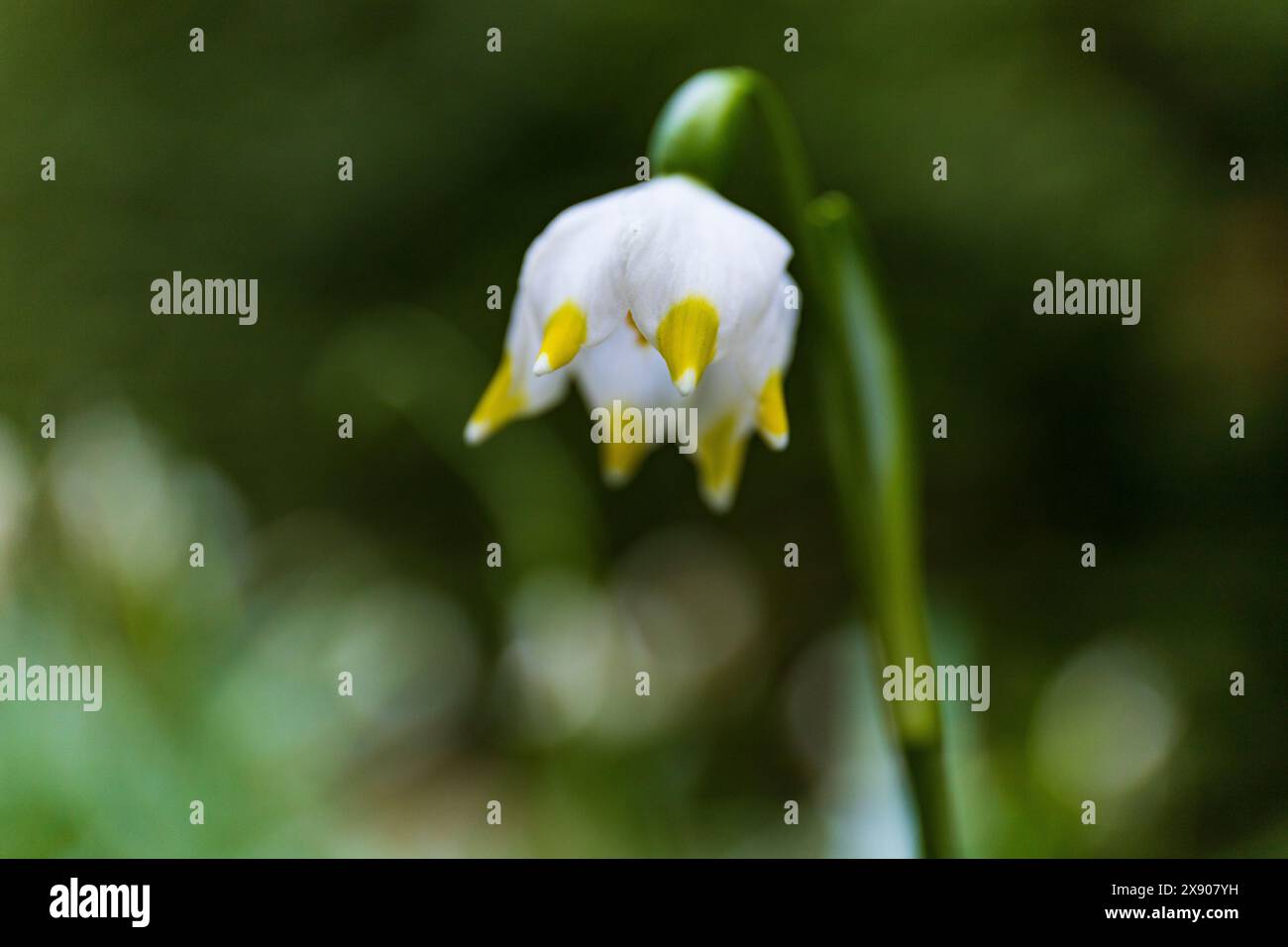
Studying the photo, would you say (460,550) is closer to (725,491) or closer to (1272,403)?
(725,491)

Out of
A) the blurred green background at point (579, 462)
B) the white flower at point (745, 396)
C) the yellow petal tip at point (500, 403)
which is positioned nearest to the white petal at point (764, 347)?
the white flower at point (745, 396)

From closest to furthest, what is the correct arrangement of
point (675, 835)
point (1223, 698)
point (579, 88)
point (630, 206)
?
point (630, 206)
point (675, 835)
point (1223, 698)
point (579, 88)

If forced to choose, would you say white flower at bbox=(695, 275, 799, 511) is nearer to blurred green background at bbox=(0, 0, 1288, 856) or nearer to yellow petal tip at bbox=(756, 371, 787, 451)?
yellow petal tip at bbox=(756, 371, 787, 451)

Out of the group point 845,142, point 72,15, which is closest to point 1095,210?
point 845,142

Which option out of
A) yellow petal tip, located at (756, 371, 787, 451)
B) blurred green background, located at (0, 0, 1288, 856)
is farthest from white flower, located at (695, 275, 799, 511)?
blurred green background, located at (0, 0, 1288, 856)

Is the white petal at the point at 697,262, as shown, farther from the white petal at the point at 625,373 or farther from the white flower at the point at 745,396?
the white petal at the point at 625,373

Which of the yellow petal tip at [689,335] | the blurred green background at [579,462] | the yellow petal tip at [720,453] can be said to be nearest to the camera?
the yellow petal tip at [689,335]
